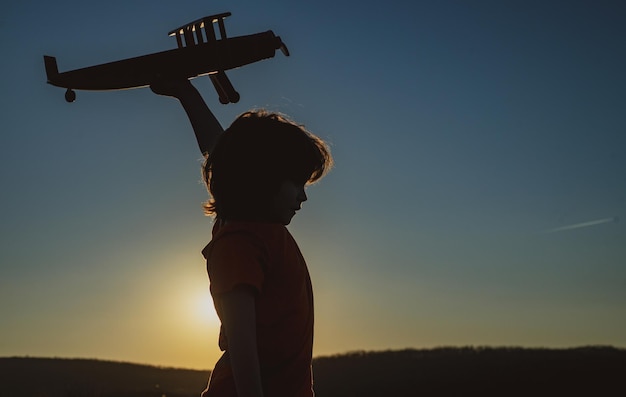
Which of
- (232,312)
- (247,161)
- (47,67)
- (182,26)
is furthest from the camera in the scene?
(47,67)

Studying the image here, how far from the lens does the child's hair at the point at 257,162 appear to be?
8.05ft

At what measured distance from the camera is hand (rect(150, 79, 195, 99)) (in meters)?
3.53

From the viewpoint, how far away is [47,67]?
7.70 metres

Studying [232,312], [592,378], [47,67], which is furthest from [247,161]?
[592,378]

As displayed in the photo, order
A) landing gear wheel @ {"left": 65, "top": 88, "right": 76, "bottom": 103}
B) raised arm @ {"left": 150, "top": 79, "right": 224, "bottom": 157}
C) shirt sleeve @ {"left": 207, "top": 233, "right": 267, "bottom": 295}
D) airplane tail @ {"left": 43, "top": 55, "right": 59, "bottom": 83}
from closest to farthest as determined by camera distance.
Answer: shirt sleeve @ {"left": 207, "top": 233, "right": 267, "bottom": 295} → raised arm @ {"left": 150, "top": 79, "right": 224, "bottom": 157} → landing gear wheel @ {"left": 65, "top": 88, "right": 76, "bottom": 103} → airplane tail @ {"left": 43, "top": 55, "right": 59, "bottom": 83}

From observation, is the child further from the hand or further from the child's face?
the hand

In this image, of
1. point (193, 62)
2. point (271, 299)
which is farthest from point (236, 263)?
point (193, 62)

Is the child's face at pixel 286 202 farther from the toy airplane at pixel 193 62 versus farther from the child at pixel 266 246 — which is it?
the toy airplane at pixel 193 62

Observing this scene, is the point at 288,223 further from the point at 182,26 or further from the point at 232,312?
the point at 182,26

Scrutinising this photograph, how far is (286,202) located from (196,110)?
1127mm

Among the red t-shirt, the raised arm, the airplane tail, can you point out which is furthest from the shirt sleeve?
the airplane tail

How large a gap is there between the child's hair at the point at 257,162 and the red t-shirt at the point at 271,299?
10 centimetres

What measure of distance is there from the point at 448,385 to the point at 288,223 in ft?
46.9

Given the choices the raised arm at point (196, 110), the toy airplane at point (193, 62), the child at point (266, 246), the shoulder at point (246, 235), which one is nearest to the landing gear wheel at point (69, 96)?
the toy airplane at point (193, 62)
